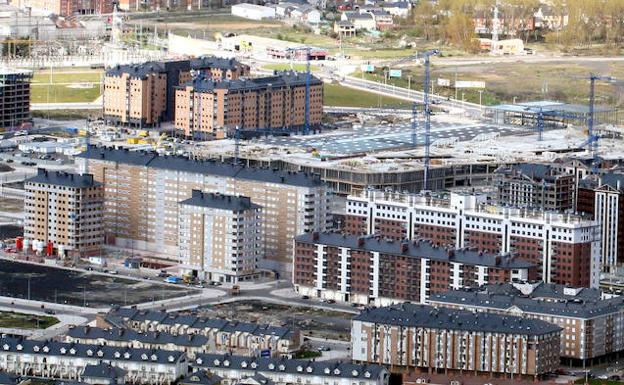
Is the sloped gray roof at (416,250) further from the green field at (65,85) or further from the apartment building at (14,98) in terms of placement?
the green field at (65,85)

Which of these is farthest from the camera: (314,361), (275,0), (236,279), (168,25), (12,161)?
(275,0)

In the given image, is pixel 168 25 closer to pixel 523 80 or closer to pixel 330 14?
pixel 330 14

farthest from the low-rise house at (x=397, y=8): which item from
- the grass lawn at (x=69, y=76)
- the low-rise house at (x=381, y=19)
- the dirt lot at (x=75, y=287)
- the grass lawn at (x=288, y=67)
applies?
the dirt lot at (x=75, y=287)

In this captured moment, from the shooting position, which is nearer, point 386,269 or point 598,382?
point 598,382

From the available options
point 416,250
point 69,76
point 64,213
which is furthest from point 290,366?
point 69,76

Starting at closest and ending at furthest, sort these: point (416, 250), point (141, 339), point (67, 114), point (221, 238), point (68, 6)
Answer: point (141, 339) → point (416, 250) → point (221, 238) → point (67, 114) → point (68, 6)

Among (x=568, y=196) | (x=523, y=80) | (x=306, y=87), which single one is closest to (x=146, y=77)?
(x=306, y=87)

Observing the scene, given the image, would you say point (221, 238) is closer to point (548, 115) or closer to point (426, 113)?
point (426, 113)

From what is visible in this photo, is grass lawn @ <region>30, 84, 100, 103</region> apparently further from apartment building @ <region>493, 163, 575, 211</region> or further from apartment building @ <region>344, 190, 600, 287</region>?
apartment building @ <region>344, 190, 600, 287</region>
